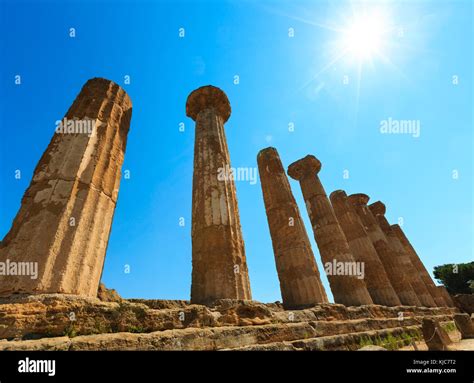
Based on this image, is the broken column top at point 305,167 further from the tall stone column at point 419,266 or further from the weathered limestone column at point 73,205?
the weathered limestone column at point 73,205

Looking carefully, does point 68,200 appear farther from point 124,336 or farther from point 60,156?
point 124,336

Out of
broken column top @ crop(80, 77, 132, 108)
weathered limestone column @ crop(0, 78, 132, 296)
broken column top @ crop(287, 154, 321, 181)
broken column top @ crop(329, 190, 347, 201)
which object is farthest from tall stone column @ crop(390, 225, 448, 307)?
weathered limestone column @ crop(0, 78, 132, 296)

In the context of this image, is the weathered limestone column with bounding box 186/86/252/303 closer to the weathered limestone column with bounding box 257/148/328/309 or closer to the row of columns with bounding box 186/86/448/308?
the row of columns with bounding box 186/86/448/308

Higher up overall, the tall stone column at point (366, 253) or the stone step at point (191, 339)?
the tall stone column at point (366, 253)

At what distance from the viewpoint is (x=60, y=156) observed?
15.8 ft

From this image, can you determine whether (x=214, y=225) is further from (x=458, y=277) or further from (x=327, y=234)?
(x=458, y=277)

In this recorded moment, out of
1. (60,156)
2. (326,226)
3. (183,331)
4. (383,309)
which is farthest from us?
(326,226)

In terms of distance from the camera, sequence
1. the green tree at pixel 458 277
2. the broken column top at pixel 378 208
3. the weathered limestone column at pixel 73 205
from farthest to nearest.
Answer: the green tree at pixel 458 277 < the broken column top at pixel 378 208 < the weathered limestone column at pixel 73 205

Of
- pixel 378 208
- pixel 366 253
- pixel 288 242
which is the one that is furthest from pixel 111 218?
pixel 378 208

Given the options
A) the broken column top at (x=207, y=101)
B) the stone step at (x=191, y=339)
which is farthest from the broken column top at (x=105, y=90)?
the stone step at (x=191, y=339)

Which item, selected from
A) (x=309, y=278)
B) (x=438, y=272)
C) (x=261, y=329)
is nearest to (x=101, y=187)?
(x=261, y=329)

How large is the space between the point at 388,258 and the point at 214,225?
1443 centimetres

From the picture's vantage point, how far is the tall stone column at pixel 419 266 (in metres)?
18.7
